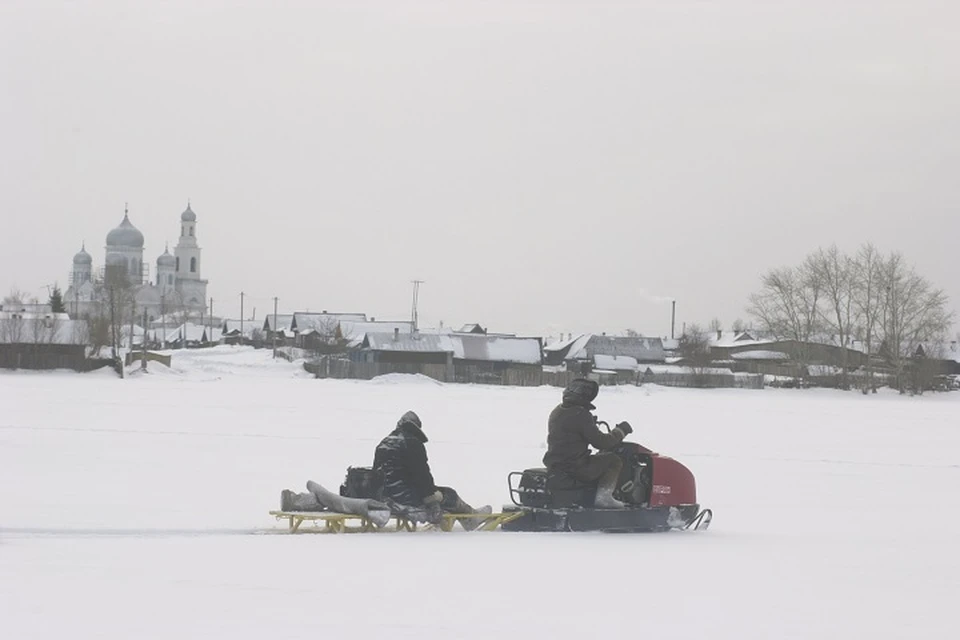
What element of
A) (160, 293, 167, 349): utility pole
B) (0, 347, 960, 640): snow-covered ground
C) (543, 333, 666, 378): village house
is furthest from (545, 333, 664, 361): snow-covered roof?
(0, 347, 960, 640): snow-covered ground

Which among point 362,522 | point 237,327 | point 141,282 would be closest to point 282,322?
point 237,327

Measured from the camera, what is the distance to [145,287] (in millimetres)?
183125

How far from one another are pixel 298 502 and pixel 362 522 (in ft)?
2.60

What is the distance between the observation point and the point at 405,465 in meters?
11.5

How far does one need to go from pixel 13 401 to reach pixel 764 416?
859 inches

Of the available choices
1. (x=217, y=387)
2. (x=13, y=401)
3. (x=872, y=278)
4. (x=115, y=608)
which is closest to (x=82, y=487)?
(x=115, y=608)

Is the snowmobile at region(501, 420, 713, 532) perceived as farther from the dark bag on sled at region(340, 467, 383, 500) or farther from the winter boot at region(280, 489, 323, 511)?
the winter boot at region(280, 489, 323, 511)

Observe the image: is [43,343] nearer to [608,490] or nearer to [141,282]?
[608,490]

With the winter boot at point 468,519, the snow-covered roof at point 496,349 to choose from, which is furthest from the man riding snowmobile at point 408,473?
the snow-covered roof at point 496,349

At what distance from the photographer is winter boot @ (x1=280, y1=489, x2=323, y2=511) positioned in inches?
439

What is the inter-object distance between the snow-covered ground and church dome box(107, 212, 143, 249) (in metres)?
171

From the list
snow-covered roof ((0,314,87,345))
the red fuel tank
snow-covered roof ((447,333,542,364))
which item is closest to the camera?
the red fuel tank

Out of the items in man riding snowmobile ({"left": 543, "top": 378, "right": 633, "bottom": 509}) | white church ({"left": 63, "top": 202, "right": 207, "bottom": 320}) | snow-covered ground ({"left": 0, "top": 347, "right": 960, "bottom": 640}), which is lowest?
snow-covered ground ({"left": 0, "top": 347, "right": 960, "bottom": 640})

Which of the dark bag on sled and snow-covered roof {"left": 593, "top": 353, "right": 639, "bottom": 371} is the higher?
snow-covered roof {"left": 593, "top": 353, "right": 639, "bottom": 371}
